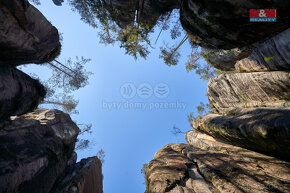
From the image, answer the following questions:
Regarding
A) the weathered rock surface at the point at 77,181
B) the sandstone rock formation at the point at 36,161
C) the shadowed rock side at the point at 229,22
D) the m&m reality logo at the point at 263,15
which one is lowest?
the weathered rock surface at the point at 77,181

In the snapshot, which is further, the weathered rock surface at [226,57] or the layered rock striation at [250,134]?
the weathered rock surface at [226,57]

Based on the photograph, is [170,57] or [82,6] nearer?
[82,6]

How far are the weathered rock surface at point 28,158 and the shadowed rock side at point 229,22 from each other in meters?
13.1

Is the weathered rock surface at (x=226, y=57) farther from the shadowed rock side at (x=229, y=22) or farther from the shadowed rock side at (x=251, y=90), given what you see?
the shadowed rock side at (x=229, y=22)

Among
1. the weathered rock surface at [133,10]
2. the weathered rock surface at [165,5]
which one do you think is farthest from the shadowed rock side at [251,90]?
the weathered rock surface at [133,10]

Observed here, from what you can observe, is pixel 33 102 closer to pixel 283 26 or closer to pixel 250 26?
pixel 250 26

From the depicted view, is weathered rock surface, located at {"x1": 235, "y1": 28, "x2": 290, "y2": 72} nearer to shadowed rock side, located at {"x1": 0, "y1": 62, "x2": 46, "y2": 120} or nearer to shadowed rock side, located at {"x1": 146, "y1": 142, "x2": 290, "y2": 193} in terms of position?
Answer: shadowed rock side, located at {"x1": 146, "y1": 142, "x2": 290, "y2": 193}

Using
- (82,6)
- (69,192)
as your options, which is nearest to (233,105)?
(69,192)

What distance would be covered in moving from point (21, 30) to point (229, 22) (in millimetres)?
12318

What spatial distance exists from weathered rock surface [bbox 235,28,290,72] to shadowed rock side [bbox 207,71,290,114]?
0.47m

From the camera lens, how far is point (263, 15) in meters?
6.34

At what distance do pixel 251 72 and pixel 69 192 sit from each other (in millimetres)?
15992

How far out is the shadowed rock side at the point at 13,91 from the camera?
18.6ft

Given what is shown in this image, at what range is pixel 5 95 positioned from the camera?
5.67m
